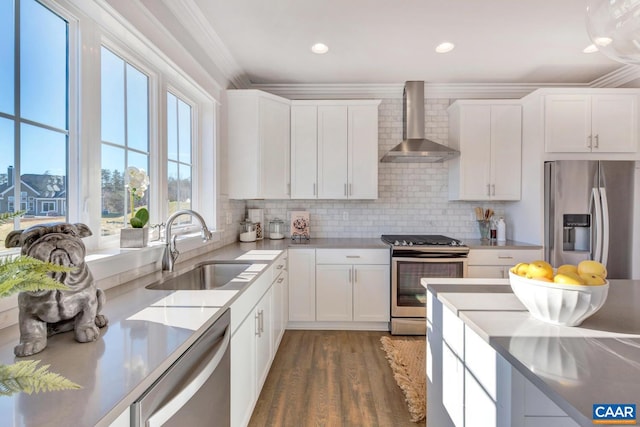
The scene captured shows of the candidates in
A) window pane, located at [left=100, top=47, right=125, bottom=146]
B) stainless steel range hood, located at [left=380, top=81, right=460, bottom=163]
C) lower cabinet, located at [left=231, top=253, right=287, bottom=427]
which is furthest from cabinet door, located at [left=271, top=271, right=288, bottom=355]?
Result: stainless steel range hood, located at [left=380, top=81, right=460, bottom=163]

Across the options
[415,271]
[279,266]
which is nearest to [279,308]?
[279,266]

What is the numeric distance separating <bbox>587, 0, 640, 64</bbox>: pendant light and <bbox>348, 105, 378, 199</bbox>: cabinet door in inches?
90.6

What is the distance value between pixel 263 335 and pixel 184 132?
1.80 metres

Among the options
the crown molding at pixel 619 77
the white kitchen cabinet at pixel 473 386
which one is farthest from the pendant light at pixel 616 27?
the crown molding at pixel 619 77

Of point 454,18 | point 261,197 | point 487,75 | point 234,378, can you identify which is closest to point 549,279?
point 234,378

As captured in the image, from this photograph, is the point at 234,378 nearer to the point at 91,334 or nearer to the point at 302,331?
the point at 91,334

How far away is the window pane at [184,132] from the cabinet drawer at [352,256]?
1522 mm

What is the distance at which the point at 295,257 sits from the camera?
3229 millimetres

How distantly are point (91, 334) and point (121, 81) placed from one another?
1.51 metres

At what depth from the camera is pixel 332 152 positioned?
11.5 feet

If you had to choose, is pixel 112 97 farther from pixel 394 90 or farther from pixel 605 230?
pixel 605 230

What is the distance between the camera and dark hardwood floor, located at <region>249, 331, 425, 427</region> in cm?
192

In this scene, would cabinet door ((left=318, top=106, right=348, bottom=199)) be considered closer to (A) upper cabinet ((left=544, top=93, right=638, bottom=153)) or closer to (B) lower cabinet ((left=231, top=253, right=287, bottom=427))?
(B) lower cabinet ((left=231, top=253, right=287, bottom=427))

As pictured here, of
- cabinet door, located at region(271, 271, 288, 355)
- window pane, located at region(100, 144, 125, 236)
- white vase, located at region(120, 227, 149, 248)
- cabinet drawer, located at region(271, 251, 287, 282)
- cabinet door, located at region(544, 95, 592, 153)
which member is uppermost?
cabinet door, located at region(544, 95, 592, 153)
